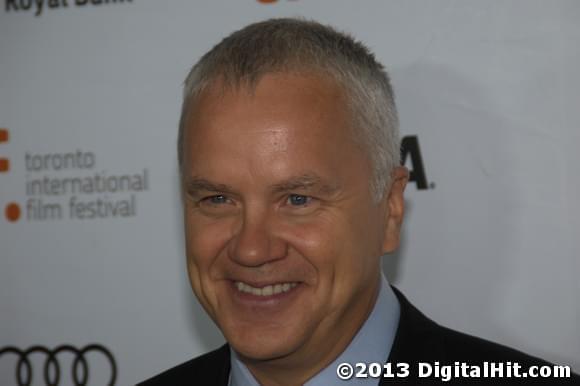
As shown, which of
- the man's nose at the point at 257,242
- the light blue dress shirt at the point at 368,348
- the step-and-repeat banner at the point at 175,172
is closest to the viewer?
the man's nose at the point at 257,242

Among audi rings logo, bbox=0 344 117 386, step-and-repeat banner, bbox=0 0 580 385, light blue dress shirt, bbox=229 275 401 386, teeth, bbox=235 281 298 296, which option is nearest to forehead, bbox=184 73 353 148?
teeth, bbox=235 281 298 296

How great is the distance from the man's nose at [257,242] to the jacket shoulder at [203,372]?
1.29 ft

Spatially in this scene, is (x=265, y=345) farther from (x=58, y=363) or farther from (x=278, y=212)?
(x=58, y=363)

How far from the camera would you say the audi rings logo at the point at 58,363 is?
227 centimetres

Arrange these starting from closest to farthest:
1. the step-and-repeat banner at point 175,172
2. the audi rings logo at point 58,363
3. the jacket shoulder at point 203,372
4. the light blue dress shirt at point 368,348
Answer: the light blue dress shirt at point 368,348, the jacket shoulder at point 203,372, the step-and-repeat banner at point 175,172, the audi rings logo at point 58,363

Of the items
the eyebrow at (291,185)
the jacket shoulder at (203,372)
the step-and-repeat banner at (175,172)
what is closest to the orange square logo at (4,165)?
the step-and-repeat banner at (175,172)

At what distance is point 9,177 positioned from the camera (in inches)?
93.4

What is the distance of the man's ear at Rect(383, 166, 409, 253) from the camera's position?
147 cm

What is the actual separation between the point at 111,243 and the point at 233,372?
91 centimetres

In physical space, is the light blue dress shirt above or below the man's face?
below

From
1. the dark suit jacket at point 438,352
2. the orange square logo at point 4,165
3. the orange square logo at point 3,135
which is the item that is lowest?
the dark suit jacket at point 438,352

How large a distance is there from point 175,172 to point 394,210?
2.96 ft

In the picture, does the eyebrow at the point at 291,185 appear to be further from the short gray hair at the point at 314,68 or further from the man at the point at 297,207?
the short gray hair at the point at 314,68

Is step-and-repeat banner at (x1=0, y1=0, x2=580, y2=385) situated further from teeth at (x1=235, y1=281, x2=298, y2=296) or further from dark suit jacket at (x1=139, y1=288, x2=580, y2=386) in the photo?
teeth at (x1=235, y1=281, x2=298, y2=296)
